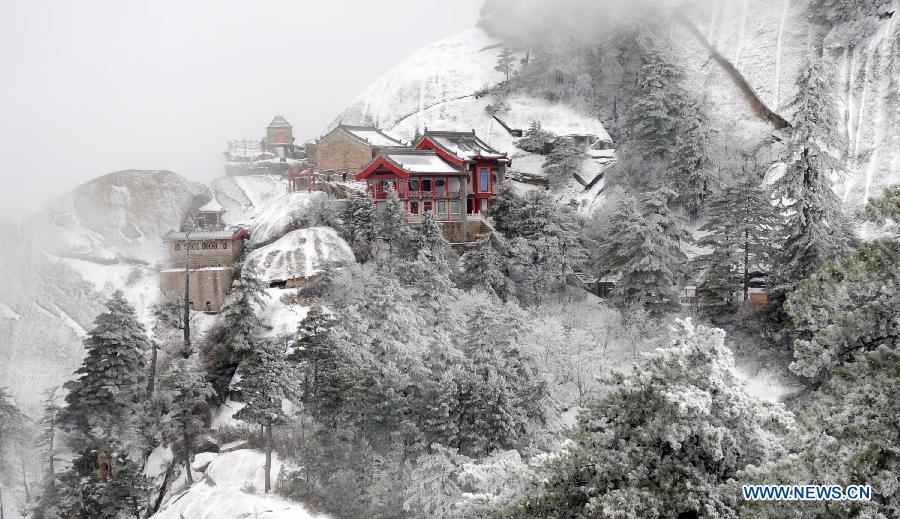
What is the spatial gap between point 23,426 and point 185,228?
51.5ft

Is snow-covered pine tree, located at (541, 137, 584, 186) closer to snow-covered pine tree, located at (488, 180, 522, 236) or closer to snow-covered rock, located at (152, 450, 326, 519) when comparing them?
snow-covered pine tree, located at (488, 180, 522, 236)

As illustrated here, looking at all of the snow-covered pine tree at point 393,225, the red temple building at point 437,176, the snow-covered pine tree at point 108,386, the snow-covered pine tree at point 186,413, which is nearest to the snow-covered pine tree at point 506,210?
the red temple building at point 437,176

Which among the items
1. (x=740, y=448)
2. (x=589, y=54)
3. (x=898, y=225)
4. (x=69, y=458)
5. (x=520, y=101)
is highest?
(x=589, y=54)

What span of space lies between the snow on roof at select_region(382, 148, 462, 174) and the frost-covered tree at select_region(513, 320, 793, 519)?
33.0m

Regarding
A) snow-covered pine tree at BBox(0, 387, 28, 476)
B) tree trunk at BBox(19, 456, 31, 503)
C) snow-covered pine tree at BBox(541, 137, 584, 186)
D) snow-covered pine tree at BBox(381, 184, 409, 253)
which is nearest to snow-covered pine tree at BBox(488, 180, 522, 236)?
snow-covered pine tree at BBox(381, 184, 409, 253)

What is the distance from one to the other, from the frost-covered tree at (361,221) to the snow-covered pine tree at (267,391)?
12.0 metres

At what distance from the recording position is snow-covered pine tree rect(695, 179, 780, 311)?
36156mm

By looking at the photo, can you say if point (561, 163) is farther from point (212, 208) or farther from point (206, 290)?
point (206, 290)

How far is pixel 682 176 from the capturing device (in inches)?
1731

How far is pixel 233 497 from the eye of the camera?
28.5 meters

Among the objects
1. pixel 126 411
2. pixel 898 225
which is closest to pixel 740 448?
pixel 898 225

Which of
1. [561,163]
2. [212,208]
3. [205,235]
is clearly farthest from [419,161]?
[212,208]

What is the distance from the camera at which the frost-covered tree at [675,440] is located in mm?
10859

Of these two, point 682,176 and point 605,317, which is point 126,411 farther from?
point 682,176
